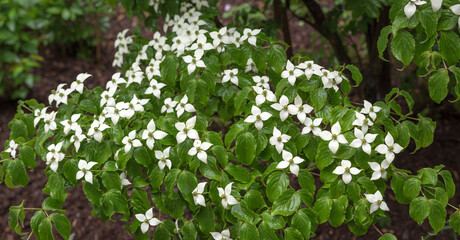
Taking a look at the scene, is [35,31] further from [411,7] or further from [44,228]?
[411,7]

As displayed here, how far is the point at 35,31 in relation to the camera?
4.49m

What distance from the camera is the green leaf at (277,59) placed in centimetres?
194

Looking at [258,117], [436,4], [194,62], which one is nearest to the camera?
[436,4]

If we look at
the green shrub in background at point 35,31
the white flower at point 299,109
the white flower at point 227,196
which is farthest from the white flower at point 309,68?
the green shrub in background at point 35,31

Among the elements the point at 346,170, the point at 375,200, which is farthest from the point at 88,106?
the point at 375,200

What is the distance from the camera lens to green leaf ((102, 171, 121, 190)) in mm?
1738

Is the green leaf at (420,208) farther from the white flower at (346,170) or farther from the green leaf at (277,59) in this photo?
the green leaf at (277,59)

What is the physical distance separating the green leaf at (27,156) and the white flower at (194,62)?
0.70 m

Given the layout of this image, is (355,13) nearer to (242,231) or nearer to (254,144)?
(254,144)

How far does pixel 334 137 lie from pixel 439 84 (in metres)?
0.39

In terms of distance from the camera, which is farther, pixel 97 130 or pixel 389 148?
pixel 97 130

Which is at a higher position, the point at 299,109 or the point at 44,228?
the point at 299,109

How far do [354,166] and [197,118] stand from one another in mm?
618

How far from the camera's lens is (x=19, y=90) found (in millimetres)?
3934
